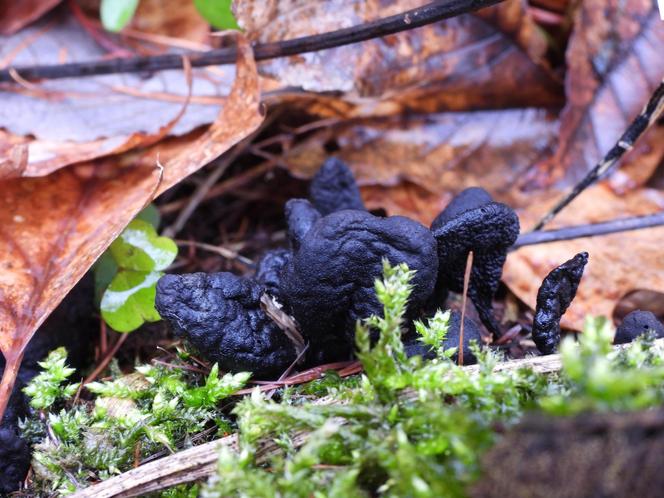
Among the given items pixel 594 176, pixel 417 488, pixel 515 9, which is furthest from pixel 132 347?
pixel 515 9

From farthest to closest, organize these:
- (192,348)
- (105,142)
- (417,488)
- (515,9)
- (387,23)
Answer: (515,9) → (105,142) → (387,23) → (192,348) → (417,488)

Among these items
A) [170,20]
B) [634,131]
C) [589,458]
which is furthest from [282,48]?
[589,458]

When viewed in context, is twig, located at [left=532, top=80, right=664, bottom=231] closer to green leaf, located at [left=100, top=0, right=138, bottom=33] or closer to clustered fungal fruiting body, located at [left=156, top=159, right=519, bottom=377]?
clustered fungal fruiting body, located at [left=156, top=159, right=519, bottom=377]

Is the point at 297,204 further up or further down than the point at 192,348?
further up

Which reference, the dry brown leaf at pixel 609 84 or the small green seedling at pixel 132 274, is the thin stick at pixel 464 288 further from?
the dry brown leaf at pixel 609 84

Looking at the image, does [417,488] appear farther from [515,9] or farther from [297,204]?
[515,9]

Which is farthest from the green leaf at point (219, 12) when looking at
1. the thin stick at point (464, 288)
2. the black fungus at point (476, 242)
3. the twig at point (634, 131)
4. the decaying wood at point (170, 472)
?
the decaying wood at point (170, 472)

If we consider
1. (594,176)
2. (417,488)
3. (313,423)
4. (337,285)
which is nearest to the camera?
(417,488)
